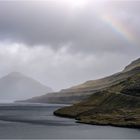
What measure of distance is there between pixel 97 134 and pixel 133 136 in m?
16.3

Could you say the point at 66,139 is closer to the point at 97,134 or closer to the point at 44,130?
the point at 97,134

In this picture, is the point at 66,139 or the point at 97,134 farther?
the point at 97,134

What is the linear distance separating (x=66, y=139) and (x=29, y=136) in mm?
17268

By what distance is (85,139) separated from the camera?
152 m

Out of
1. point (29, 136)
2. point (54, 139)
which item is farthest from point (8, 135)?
point (54, 139)

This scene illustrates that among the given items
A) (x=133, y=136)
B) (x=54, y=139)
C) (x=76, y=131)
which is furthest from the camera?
(x=76, y=131)

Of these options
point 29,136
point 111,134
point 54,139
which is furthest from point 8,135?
point 111,134

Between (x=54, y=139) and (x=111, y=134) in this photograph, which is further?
(x=111, y=134)

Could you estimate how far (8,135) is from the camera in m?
161

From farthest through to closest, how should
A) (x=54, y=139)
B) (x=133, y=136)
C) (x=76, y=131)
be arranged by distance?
(x=76, y=131) < (x=133, y=136) < (x=54, y=139)

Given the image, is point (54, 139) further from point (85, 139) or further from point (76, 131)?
point (76, 131)

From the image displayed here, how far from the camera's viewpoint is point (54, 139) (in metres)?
152

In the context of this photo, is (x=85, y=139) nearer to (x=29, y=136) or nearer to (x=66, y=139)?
(x=66, y=139)

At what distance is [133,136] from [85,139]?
24.4 meters
